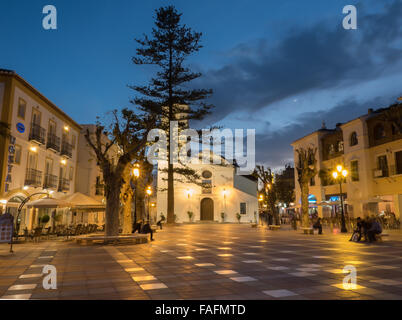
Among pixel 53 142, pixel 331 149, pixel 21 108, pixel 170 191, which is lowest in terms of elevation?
pixel 170 191

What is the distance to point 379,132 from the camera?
3122 centimetres

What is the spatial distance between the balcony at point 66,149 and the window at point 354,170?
27.9 metres

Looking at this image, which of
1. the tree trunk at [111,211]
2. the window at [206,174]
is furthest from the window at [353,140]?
the tree trunk at [111,211]

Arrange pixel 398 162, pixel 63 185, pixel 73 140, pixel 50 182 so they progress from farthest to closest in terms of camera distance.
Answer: pixel 73 140
pixel 63 185
pixel 398 162
pixel 50 182

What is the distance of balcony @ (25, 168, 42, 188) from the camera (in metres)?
22.7

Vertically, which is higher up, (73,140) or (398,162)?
(73,140)

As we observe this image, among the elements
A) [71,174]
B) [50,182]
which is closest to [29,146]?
[50,182]

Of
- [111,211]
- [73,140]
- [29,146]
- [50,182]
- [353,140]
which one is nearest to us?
[111,211]

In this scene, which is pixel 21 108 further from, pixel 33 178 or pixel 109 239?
pixel 109 239

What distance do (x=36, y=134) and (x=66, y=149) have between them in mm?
6010

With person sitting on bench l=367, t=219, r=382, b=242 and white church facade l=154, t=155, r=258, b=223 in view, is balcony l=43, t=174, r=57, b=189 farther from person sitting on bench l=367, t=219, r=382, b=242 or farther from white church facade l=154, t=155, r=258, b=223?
person sitting on bench l=367, t=219, r=382, b=242

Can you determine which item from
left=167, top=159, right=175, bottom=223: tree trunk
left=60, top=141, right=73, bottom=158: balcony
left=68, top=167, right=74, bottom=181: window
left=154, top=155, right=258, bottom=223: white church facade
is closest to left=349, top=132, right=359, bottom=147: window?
left=154, top=155, right=258, bottom=223: white church facade

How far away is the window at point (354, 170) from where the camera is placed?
33438 mm

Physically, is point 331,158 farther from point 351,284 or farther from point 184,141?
point 351,284
